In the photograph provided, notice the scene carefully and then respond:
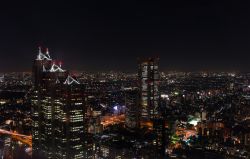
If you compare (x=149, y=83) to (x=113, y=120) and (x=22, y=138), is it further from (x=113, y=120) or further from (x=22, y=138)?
(x=22, y=138)

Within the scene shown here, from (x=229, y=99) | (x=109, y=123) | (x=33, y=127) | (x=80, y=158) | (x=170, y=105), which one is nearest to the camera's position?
(x=80, y=158)

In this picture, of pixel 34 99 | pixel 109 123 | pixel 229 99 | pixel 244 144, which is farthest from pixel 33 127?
pixel 229 99

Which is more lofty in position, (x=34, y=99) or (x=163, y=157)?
(x=34, y=99)

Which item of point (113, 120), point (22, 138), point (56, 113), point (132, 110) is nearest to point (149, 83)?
point (132, 110)

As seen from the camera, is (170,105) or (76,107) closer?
(76,107)

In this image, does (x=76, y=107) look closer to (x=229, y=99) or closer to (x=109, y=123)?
(x=109, y=123)

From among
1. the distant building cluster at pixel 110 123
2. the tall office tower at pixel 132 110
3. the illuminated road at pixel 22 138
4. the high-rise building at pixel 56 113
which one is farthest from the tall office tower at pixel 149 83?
the high-rise building at pixel 56 113
